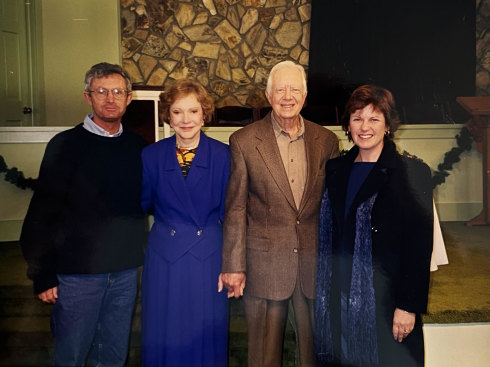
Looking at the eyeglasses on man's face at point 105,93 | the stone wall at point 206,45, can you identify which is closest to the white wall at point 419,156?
the eyeglasses on man's face at point 105,93

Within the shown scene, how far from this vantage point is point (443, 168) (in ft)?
4.69

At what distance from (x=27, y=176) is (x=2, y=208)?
0.10 meters

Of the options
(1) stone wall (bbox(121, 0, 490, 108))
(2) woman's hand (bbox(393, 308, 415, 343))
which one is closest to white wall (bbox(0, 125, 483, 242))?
(2) woman's hand (bbox(393, 308, 415, 343))

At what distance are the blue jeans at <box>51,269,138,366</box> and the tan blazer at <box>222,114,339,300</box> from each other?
27 centimetres

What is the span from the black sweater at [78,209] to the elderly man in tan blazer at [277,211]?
0.28 meters

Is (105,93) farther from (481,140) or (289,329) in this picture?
(481,140)

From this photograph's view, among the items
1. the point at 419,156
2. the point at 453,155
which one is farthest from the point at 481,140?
the point at 419,156

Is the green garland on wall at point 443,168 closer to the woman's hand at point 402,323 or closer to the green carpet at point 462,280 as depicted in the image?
the green carpet at point 462,280

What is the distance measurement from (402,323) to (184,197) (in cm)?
61

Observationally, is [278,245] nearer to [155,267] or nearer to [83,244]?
[155,267]

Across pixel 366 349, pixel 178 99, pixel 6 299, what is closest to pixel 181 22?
pixel 178 99

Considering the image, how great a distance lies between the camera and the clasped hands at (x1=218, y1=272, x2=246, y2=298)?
133 centimetres

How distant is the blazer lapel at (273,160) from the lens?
4.27ft

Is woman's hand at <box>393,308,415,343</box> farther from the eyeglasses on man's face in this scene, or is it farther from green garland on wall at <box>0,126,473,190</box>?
the eyeglasses on man's face
